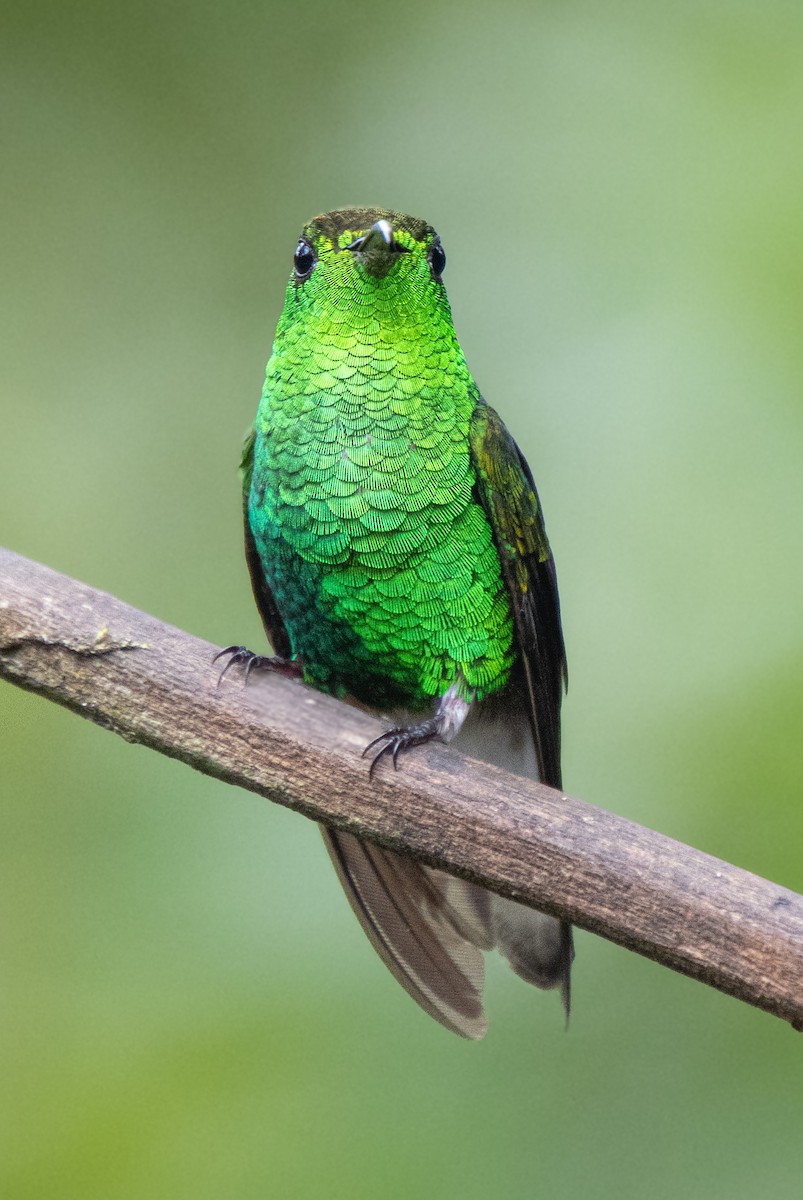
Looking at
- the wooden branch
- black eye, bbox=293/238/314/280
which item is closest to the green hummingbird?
black eye, bbox=293/238/314/280

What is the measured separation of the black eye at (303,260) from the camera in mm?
3549

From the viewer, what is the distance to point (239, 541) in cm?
514

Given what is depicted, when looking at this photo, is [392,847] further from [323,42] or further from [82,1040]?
[323,42]

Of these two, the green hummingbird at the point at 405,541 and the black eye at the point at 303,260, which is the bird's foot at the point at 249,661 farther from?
the black eye at the point at 303,260

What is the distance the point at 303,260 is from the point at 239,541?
5.72 ft

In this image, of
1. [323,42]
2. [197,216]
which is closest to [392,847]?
[197,216]

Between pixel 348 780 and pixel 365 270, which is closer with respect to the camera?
pixel 348 780

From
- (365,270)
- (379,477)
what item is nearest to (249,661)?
(379,477)

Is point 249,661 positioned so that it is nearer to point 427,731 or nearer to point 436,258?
point 427,731

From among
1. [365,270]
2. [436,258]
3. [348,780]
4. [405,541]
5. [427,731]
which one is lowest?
[348,780]

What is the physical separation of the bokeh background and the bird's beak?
69.2 inches

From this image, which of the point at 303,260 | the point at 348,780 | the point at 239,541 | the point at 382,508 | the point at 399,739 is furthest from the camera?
the point at 239,541

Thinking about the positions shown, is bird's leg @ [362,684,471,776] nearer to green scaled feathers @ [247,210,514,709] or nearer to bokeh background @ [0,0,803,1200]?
green scaled feathers @ [247,210,514,709]

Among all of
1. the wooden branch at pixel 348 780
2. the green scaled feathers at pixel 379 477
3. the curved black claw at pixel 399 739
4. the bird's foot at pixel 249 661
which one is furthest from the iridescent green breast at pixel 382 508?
the wooden branch at pixel 348 780
